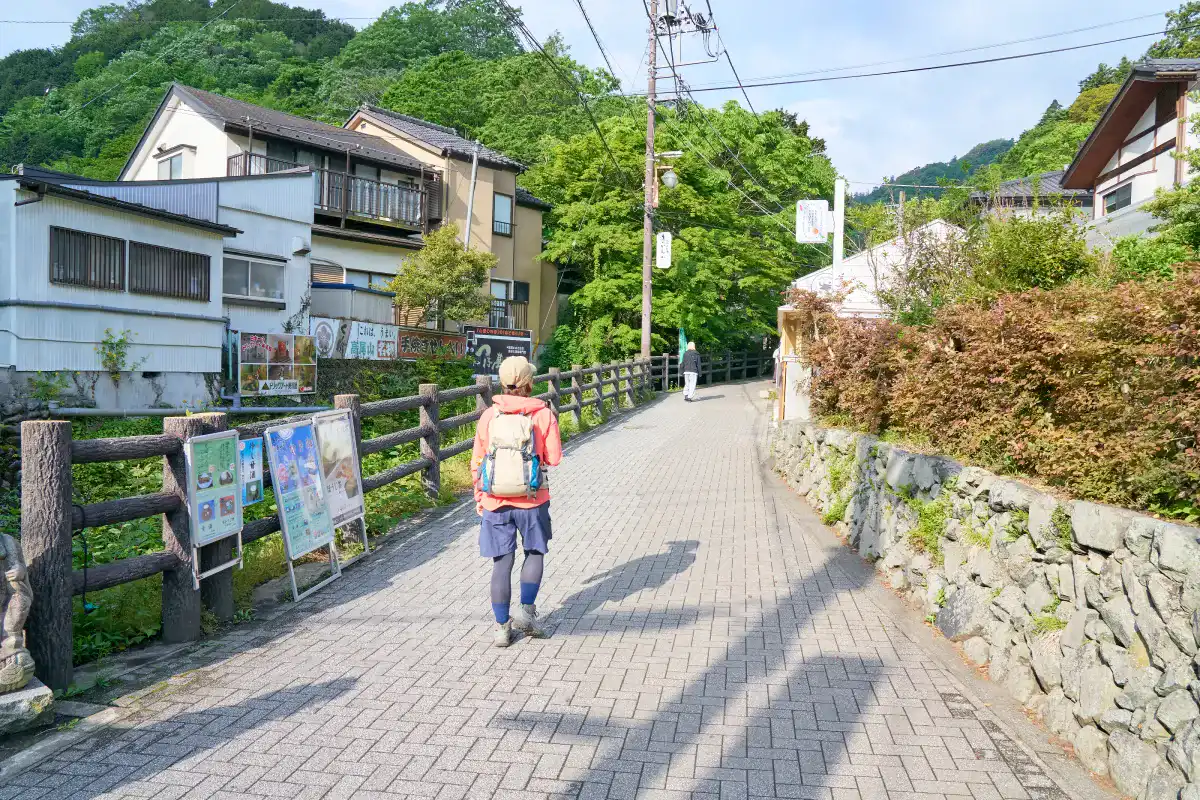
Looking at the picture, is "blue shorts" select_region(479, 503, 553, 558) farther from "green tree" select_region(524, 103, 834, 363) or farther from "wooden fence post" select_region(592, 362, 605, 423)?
"green tree" select_region(524, 103, 834, 363)

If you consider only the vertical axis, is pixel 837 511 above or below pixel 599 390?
below

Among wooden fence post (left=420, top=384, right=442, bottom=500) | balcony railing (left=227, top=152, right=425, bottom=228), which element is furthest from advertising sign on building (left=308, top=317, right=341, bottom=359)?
wooden fence post (left=420, top=384, right=442, bottom=500)

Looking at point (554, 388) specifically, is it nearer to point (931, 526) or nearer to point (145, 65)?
point (931, 526)

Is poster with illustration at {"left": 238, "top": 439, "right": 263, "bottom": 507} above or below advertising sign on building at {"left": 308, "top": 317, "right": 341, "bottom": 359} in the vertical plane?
below

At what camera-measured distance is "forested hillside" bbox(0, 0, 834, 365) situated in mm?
30609

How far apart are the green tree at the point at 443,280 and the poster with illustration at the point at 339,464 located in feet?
56.6

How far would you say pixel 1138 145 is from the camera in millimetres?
19766

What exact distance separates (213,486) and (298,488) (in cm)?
103

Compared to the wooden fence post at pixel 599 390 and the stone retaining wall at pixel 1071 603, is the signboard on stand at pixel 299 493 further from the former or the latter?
the wooden fence post at pixel 599 390

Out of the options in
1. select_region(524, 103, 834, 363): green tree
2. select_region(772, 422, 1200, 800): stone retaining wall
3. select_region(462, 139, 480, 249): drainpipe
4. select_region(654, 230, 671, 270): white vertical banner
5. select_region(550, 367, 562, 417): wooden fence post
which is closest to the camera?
select_region(772, 422, 1200, 800): stone retaining wall

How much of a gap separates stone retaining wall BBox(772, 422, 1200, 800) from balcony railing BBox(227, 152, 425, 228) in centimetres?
A: 2167

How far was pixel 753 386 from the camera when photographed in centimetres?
3350

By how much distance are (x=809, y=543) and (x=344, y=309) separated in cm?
1806

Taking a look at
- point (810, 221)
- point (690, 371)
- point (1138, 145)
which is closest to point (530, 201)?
point (690, 371)
